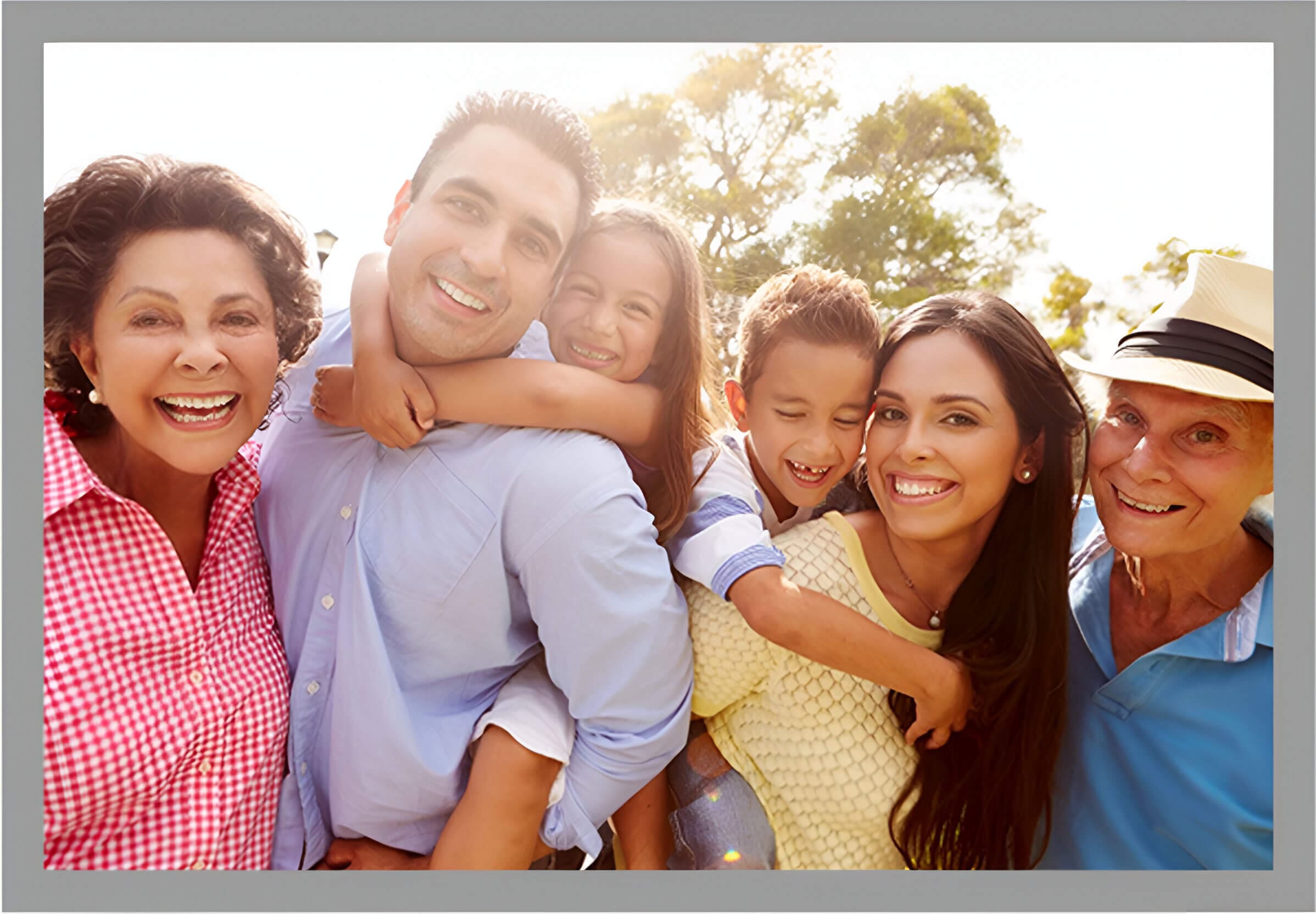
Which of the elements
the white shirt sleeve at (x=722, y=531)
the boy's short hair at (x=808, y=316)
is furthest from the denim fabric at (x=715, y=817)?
the boy's short hair at (x=808, y=316)

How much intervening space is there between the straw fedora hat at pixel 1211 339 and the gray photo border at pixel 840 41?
3.4 inches

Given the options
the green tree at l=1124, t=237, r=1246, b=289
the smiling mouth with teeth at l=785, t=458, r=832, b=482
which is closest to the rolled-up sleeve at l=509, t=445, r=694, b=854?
the smiling mouth with teeth at l=785, t=458, r=832, b=482

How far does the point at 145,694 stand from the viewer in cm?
256

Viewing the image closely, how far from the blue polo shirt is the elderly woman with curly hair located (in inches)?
89.2

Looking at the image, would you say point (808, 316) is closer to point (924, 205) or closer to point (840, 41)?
point (924, 205)

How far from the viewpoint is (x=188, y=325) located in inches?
103

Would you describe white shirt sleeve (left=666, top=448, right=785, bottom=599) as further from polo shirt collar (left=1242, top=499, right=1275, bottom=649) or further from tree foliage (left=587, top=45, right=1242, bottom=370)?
polo shirt collar (left=1242, top=499, right=1275, bottom=649)

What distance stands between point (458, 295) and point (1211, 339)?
2029mm

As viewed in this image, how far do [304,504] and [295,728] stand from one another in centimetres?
60

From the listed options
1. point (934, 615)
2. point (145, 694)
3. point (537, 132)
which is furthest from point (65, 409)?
point (934, 615)

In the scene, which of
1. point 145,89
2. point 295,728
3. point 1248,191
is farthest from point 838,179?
point 295,728

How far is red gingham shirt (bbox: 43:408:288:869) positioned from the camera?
2531 mm

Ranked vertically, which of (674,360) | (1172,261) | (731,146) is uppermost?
(731,146)

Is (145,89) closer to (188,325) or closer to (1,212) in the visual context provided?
(1,212)
